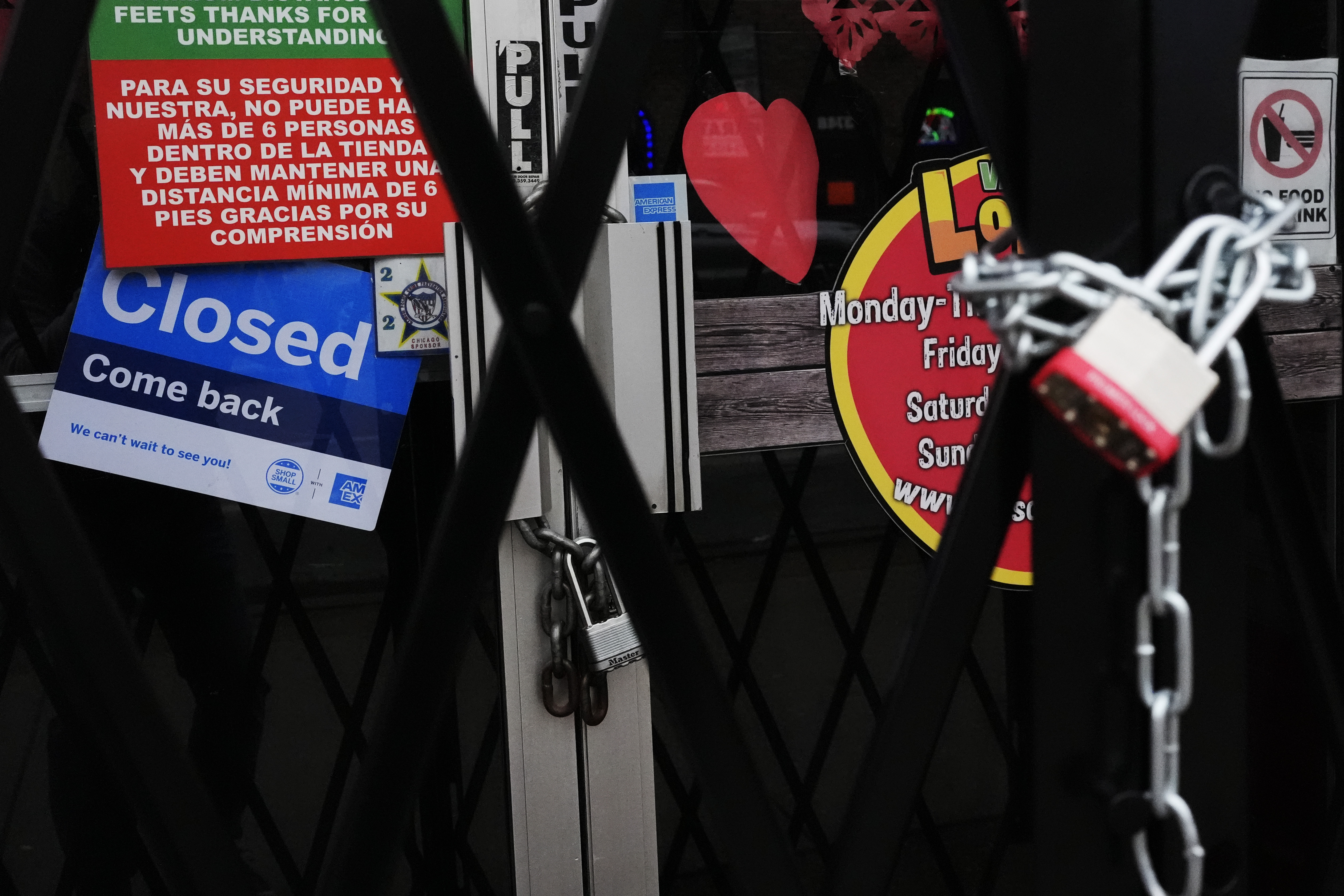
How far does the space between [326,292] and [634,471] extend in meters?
1.36

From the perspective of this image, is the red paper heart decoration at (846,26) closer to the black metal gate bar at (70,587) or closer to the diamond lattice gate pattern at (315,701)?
the diamond lattice gate pattern at (315,701)

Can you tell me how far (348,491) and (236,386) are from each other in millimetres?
262

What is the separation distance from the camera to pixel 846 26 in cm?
222

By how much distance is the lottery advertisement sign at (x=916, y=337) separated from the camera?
2264mm

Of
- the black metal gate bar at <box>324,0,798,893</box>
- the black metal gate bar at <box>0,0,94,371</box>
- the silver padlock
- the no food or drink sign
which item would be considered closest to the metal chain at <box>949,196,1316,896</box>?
the black metal gate bar at <box>324,0,798,893</box>

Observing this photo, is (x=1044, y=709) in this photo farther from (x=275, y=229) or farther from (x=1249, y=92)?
(x=1249, y=92)

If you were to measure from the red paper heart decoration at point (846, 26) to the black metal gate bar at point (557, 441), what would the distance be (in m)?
1.58

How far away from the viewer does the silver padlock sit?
1.94 m

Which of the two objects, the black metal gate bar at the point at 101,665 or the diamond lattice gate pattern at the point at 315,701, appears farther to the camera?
the diamond lattice gate pattern at the point at 315,701

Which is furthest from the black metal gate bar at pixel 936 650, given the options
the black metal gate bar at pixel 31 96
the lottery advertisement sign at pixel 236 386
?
the lottery advertisement sign at pixel 236 386

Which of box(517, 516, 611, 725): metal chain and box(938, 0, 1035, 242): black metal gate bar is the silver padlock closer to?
box(517, 516, 611, 725): metal chain

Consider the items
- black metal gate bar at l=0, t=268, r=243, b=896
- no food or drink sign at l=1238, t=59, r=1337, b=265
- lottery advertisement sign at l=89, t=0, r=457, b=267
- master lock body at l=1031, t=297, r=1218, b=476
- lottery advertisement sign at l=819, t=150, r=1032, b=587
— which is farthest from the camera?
no food or drink sign at l=1238, t=59, r=1337, b=265

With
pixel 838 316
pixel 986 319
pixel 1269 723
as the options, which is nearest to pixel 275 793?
pixel 838 316

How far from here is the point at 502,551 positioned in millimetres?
1977
